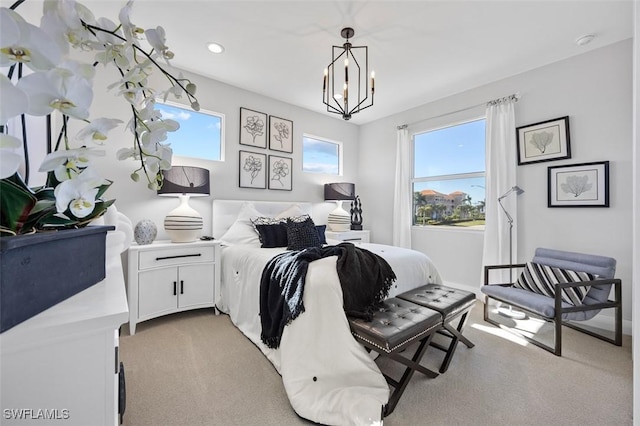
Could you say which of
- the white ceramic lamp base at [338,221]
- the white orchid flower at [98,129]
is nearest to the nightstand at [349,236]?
the white ceramic lamp base at [338,221]

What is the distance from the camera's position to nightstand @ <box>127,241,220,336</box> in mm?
2406

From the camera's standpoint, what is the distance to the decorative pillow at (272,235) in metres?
2.84

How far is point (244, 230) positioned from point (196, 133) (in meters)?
1.37

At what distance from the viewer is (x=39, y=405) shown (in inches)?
16.2

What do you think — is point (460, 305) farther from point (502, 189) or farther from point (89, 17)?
point (89, 17)

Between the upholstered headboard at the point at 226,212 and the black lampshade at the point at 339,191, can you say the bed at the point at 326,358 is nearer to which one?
the upholstered headboard at the point at 226,212

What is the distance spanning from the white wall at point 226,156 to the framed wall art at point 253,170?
0.22 feet

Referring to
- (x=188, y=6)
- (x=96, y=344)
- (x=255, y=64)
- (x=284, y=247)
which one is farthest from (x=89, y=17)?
(x=255, y=64)

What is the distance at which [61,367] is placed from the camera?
424mm

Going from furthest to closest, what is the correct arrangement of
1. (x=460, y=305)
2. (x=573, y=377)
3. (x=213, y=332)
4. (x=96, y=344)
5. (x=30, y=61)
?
(x=213, y=332) → (x=460, y=305) → (x=573, y=377) → (x=96, y=344) → (x=30, y=61)

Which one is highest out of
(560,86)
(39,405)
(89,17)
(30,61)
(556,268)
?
(560,86)

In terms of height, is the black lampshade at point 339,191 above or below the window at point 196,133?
below

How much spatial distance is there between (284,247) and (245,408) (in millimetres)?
1519

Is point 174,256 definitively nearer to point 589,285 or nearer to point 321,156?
point 321,156
